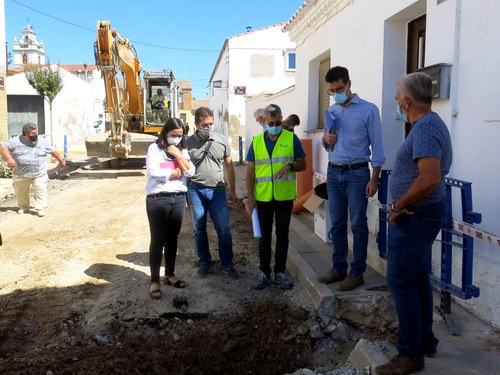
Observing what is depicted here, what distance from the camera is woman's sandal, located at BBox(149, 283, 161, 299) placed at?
4.76m

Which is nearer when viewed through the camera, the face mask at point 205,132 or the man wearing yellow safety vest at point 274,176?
the man wearing yellow safety vest at point 274,176

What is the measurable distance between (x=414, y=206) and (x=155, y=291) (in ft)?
9.49

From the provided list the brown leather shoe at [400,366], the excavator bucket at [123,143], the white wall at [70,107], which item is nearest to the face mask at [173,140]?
the brown leather shoe at [400,366]

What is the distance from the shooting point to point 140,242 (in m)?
7.13

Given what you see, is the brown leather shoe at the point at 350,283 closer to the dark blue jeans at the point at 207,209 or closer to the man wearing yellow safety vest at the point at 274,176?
the man wearing yellow safety vest at the point at 274,176

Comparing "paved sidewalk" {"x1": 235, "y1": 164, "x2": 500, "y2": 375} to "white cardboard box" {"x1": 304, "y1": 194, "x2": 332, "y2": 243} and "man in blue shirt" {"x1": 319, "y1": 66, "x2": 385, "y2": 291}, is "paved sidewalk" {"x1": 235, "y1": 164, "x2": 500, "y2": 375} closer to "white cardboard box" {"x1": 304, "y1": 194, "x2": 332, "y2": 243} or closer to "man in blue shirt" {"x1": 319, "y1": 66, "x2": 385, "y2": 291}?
"man in blue shirt" {"x1": 319, "y1": 66, "x2": 385, "y2": 291}

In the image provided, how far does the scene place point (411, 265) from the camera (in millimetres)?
2863

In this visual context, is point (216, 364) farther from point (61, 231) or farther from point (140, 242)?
point (61, 231)

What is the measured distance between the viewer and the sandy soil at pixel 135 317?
3.77 metres

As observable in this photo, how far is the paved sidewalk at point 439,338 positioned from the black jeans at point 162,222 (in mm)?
1402

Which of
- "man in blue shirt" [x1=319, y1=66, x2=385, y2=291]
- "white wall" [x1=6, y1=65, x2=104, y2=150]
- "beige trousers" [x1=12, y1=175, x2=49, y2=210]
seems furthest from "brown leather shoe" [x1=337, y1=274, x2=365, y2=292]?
"white wall" [x1=6, y1=65, x2=104, y2=150]

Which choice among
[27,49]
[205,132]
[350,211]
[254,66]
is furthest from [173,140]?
[27,49]

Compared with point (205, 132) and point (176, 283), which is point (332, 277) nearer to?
point (176, 283)

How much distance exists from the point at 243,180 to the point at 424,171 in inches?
428
